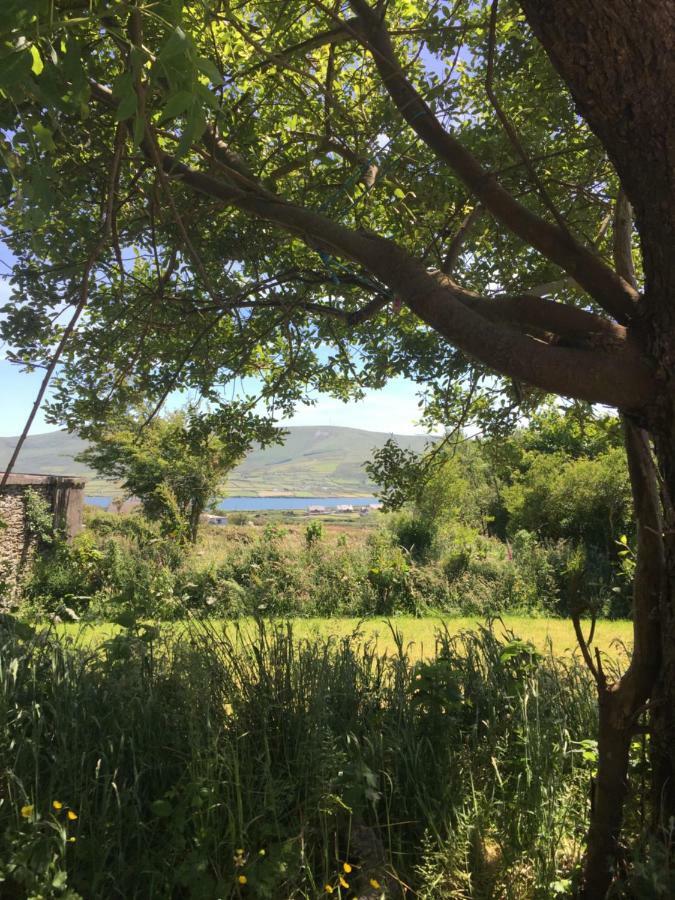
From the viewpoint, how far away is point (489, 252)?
4488 millimetres

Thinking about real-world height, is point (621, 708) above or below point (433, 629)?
above

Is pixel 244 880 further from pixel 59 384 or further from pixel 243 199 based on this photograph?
pixel 59 384

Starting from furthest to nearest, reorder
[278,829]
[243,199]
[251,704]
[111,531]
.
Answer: [111,531] → [243,199] → [251,704] → [278,829]

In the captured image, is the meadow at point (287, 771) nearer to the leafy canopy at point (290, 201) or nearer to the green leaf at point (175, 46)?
the leafy canopy at point (290, 201)

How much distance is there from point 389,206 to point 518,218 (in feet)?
6.97

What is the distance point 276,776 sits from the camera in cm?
247

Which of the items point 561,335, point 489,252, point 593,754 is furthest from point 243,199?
point 593,754

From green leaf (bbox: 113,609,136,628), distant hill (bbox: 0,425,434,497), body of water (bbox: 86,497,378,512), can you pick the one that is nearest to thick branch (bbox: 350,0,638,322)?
green leaf (bbox: 113,609,136,628)

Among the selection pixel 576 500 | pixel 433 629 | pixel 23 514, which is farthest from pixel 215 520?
pixel 433 629

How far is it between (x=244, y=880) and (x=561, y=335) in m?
2.08

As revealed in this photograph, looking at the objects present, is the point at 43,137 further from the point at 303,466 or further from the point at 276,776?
the point at 303,466

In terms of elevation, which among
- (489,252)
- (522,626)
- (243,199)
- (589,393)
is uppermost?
(489,252)

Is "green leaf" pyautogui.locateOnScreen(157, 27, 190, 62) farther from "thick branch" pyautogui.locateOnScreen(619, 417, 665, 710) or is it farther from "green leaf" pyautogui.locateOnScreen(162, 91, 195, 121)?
Result: "thick branch" pyautogui.locateOnScreen(619, 417, 665, 710)

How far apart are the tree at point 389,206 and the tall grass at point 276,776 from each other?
528mm
